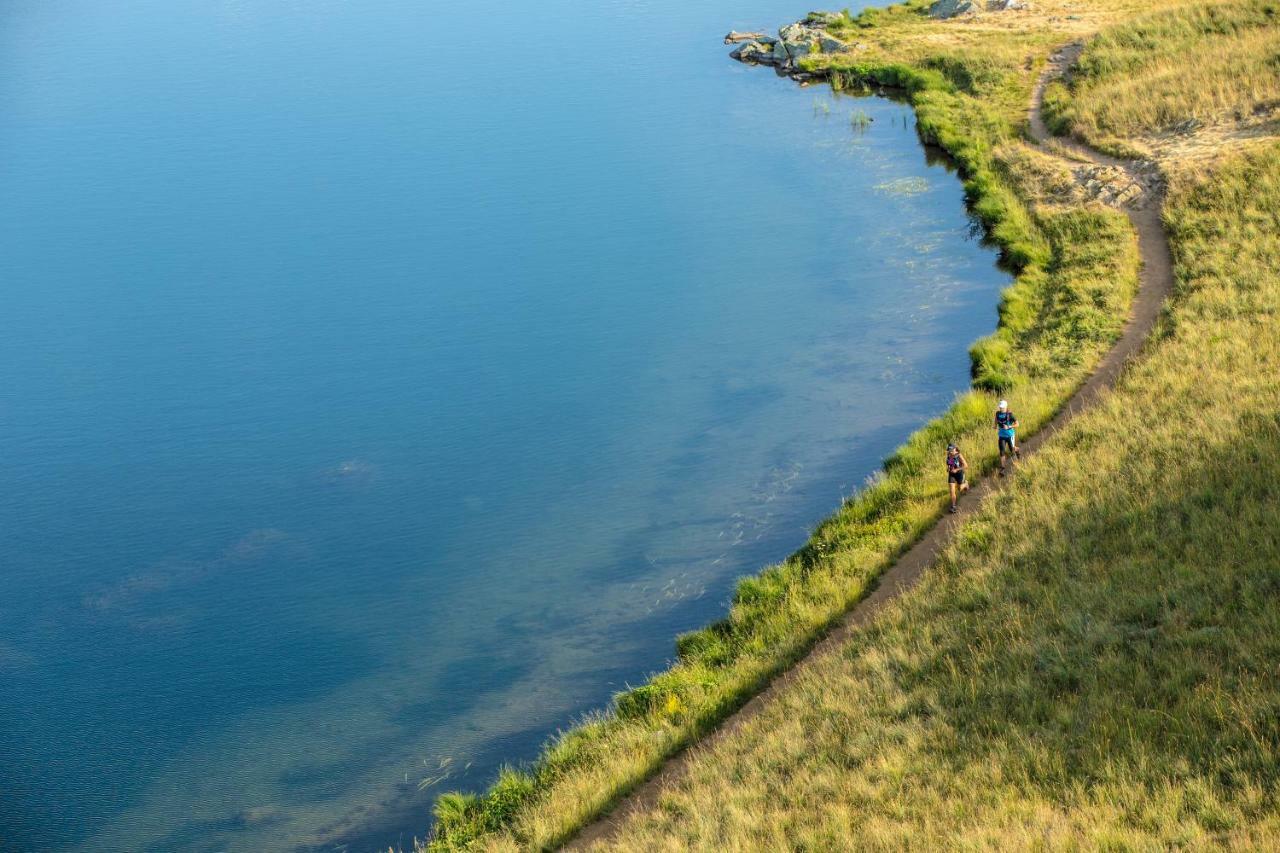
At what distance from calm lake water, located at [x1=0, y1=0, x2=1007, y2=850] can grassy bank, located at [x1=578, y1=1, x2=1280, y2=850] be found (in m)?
5.68

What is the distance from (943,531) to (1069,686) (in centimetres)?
727

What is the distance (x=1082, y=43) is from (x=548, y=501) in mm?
47070

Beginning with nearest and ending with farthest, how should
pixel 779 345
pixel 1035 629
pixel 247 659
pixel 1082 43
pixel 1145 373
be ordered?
pixel 1035 629, pixel 247 659, pixel 1145 373, pixel 779 345, pixel 1082 43

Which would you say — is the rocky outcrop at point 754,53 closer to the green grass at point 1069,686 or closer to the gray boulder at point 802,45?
the gray boulder at point 802,45

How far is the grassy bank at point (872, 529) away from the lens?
20875mm

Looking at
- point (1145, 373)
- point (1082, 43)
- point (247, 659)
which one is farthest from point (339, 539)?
point (1082, 43)

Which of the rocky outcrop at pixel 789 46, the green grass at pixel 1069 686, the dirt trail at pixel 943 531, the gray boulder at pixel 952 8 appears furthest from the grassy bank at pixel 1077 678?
the gray boulder at pixel 952 8

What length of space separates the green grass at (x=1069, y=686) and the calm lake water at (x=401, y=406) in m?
5.80

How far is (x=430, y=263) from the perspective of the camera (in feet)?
154

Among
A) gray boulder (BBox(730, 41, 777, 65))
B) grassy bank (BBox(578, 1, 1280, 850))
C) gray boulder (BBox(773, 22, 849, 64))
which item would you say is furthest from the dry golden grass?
grassy bank (BBox(578, 1, 1280, 850))

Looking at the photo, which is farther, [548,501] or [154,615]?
[548,501]

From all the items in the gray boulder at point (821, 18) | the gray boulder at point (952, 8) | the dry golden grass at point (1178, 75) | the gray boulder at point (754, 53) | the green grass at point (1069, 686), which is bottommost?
the green grass at point (1069, 686)

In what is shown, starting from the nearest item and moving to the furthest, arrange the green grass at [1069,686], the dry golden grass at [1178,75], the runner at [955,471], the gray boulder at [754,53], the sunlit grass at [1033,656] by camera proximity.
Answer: the green grass at [1069,686] < the sunlit grass at [1033,656] < the runner at [955,471] < the dry golden grass at [1178,75] < the gray boulder at [754,53]

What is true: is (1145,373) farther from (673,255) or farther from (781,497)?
(673,255)
